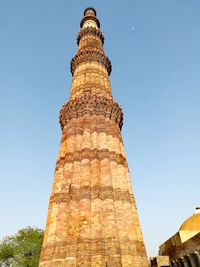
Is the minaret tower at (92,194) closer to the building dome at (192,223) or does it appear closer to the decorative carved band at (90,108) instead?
the decorative carved band at (90,108)

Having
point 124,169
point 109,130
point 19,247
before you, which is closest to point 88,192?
point 124,169

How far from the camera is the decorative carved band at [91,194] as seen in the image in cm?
1207

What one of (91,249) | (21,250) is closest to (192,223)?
(91,249)

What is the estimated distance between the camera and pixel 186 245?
428 inches

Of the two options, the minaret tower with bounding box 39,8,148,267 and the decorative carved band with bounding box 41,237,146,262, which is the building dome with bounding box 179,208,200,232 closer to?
the minaret tower with bounding box 39,8,148,267

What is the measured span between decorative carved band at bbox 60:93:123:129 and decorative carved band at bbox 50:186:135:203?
525 cm

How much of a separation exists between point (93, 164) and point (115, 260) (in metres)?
4.88

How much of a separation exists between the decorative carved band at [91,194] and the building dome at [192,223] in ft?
9.66

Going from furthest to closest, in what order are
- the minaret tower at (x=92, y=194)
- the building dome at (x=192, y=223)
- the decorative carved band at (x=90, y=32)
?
the decorative carved band at (x=90, y=32)
the building dome at (x=192, y=223)
the minaret tower at (x=92, y=194)

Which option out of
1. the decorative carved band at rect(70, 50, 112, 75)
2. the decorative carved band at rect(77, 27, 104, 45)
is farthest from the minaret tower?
the decorative carved band at rect(77, 27, 104, 45)

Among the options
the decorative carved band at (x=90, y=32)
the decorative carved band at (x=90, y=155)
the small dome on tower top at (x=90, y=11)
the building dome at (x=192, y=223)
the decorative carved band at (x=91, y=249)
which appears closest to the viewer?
the decorative carved band at (x=91, y=249)

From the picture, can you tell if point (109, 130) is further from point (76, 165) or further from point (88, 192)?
point (88, 192)

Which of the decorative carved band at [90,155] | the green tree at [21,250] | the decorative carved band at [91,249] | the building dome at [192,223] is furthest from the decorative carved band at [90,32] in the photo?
the green tree at [21,250]

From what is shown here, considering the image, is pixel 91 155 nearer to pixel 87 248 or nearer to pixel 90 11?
pixel 87 248
